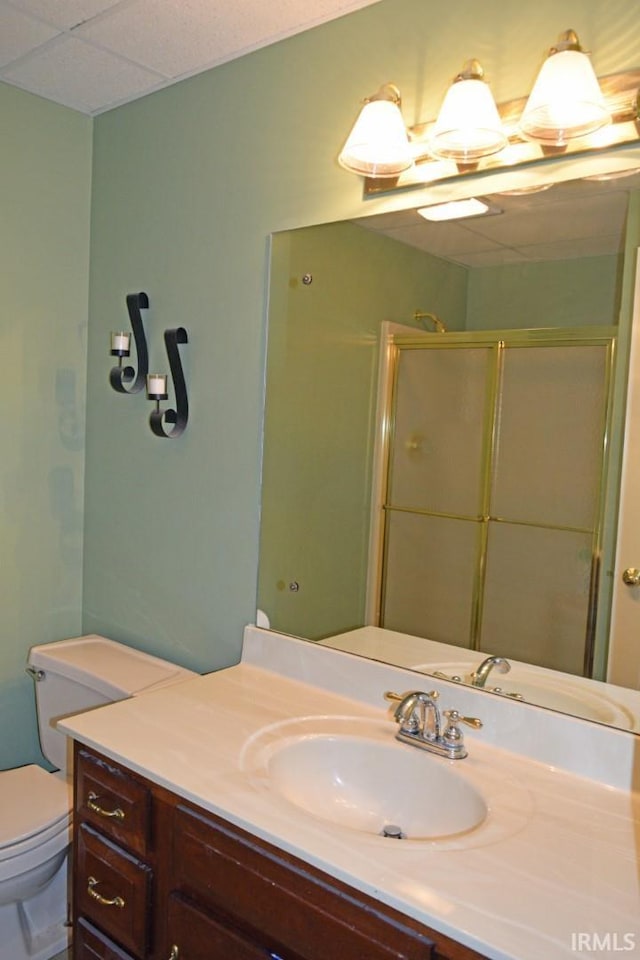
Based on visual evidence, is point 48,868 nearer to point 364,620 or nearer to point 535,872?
point 364,620

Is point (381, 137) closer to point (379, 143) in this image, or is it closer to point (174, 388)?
point (379, 143)

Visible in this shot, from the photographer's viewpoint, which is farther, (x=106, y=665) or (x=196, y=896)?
(x=106, y=665)

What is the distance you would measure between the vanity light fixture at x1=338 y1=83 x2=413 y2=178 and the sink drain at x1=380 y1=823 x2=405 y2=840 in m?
1.25

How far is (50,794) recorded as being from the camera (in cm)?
185

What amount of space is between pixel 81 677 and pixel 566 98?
→ 1712 mm

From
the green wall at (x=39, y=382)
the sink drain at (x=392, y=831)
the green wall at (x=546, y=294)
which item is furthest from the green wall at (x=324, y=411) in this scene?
the green wall at (x=39, y=382)

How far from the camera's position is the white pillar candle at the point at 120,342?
76.9 inches

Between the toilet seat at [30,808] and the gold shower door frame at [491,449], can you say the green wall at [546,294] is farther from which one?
the toilet seat at [30,808]

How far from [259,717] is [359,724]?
0.20 m

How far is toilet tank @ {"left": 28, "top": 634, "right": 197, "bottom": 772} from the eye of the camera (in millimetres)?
1842

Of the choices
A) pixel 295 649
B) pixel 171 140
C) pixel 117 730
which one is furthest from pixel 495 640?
pixel 171 140
